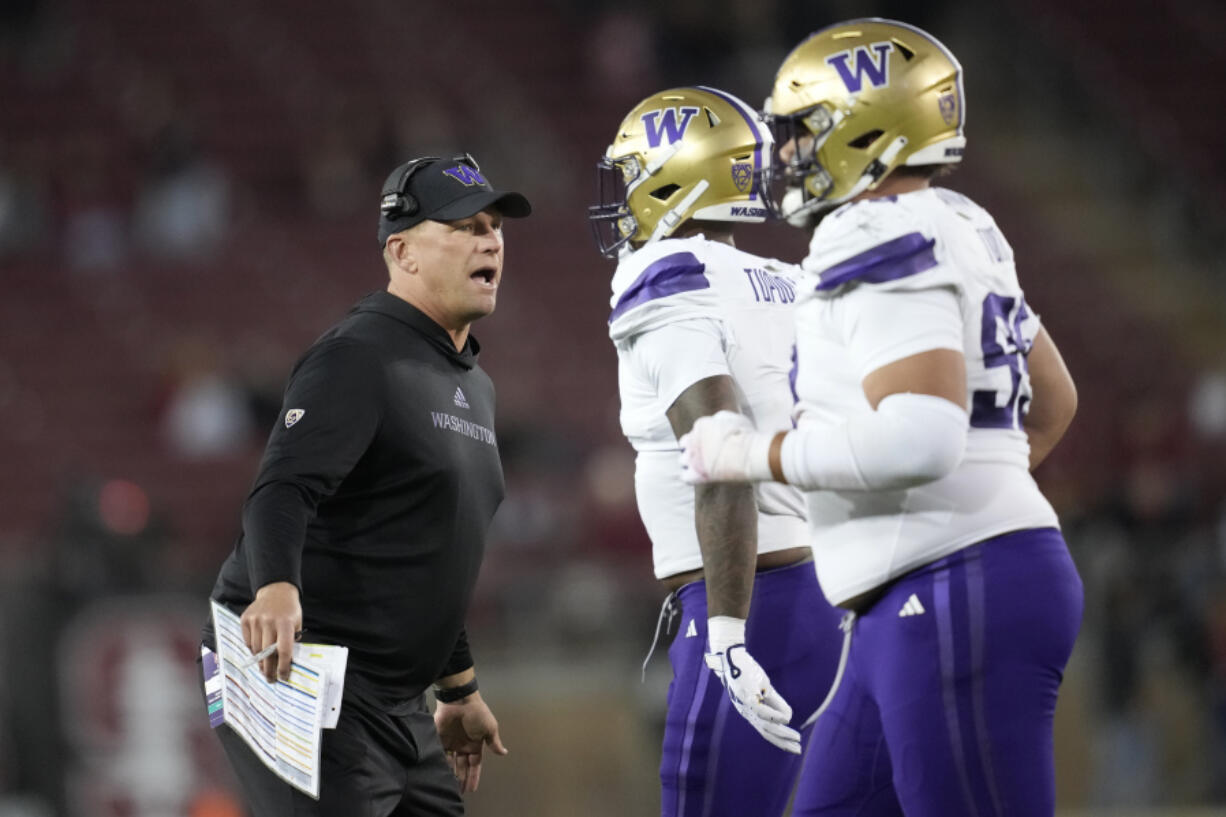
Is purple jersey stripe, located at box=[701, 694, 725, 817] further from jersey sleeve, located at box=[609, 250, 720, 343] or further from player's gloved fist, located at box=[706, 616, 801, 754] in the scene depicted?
jersey sleeve, located at box=[609, 250, 720, 343]

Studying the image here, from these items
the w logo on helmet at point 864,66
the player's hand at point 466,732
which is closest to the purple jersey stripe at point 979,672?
the w logo on helmet at point 864,66

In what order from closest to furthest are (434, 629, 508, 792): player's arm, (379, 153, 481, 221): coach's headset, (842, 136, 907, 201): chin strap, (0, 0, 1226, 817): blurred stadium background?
(842, 136, 907, 201): chin strap < (379, 153, 481, 221): coach's headset < (434, 629, 508, 792): player's arm < (0, 0, 1226, 817): blurred stadium background

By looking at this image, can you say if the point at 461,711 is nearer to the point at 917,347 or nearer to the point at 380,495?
the point at 380,495

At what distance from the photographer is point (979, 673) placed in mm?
2631

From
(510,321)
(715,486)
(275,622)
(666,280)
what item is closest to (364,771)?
(275,622)

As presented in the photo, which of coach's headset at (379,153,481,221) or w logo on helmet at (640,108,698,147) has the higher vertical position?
w logo on helmet at (640,108,698,147)

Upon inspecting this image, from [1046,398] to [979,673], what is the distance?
661 millimetres

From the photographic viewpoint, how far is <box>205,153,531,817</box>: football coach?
324cm

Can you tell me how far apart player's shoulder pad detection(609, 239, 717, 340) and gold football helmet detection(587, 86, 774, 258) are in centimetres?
21

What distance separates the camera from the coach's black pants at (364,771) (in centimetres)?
332

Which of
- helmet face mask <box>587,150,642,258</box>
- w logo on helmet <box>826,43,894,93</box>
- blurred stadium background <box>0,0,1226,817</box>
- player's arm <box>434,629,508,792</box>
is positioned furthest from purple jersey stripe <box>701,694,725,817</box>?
blurred stadium background <box>0,0,1226,817</box>

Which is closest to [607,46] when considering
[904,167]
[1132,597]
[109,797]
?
[1132,597]

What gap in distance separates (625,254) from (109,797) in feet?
14.2

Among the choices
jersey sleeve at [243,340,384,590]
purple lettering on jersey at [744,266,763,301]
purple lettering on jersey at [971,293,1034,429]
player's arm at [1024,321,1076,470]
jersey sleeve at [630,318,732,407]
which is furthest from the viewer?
purple lettering on jersey at [744,266,763,301]
